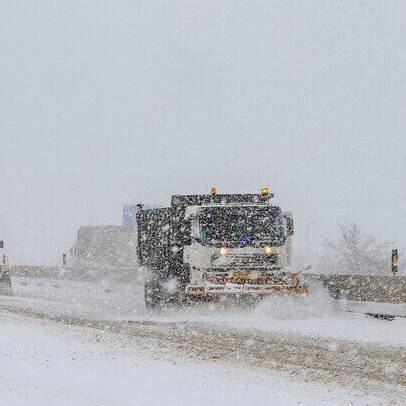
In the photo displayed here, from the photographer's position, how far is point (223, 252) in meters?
15.9

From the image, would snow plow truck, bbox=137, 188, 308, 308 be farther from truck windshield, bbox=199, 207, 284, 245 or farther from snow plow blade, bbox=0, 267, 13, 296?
snow plow blade, bbox=0, 267, 13, 296

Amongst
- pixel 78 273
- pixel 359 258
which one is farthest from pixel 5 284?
pixel 359 258

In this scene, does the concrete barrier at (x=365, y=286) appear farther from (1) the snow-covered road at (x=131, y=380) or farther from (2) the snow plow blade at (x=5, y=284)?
(1) the snow-covered road at (x=131, y=380)

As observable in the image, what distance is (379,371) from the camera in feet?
26.4

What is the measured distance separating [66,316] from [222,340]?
5357mm

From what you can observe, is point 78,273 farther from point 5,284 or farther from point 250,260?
point 250,260

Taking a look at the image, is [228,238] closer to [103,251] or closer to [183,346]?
[183,346]

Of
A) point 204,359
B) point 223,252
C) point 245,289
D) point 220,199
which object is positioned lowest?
point 204,359

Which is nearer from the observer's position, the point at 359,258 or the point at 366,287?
the point at 366,287

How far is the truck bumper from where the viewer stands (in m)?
15.2

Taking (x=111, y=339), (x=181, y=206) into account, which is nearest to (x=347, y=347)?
(x=111, y=339)

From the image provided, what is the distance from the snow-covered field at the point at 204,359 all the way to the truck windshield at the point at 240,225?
1708mm

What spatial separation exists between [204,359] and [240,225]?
304 inches

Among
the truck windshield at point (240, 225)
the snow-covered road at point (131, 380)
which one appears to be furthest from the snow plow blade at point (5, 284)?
the snow-covered road at point (131, 380)
